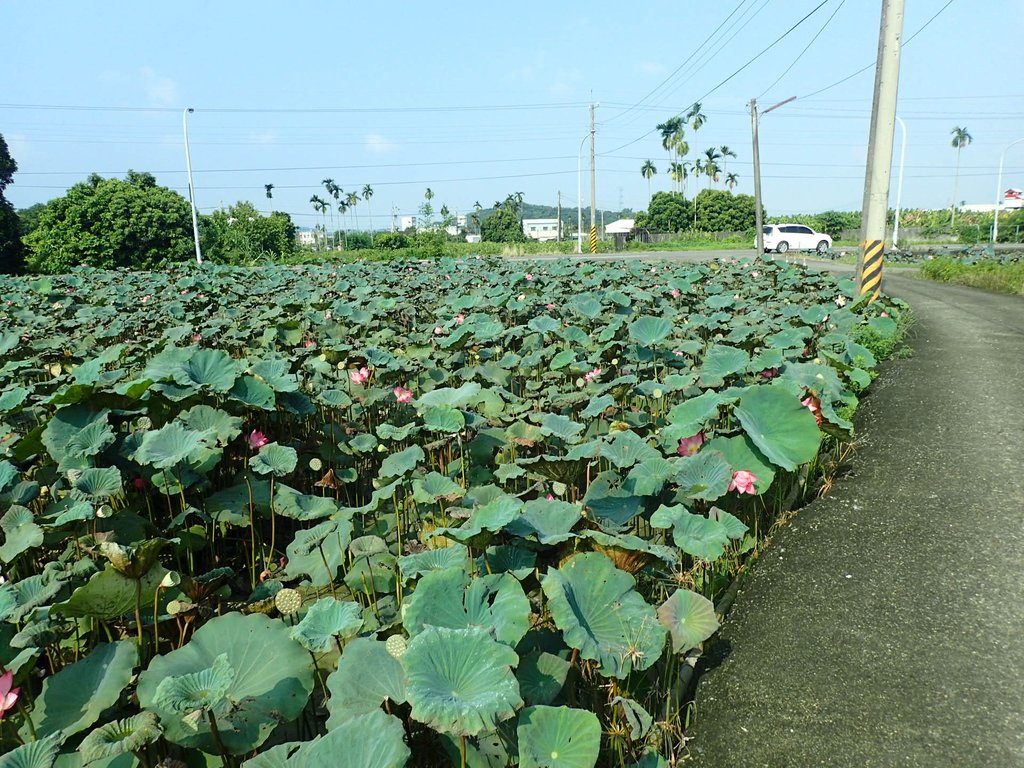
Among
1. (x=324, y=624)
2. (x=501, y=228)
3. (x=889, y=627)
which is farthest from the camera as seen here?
(x=501, y=228)

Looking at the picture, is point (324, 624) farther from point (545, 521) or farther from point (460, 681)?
point (545, 521)

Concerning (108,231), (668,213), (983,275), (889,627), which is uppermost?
(668,213)

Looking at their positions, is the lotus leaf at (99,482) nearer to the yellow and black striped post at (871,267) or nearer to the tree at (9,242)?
the yellow and black striped post at (871,267)

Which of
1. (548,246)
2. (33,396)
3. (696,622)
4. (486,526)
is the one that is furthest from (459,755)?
(548,246)

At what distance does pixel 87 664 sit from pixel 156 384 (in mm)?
1509

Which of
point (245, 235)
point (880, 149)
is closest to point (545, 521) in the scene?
point (880, 149)

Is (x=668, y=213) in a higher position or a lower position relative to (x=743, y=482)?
higher

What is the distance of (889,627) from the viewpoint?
2.02 metres

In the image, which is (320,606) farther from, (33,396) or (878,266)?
(878,266)

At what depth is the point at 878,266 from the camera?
8.33 m

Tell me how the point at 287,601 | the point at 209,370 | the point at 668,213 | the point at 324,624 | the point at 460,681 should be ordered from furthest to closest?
the point at 668,213 → the point at 209,370 → the point at 287,601 → the point at 324,624 → the point at 460,681

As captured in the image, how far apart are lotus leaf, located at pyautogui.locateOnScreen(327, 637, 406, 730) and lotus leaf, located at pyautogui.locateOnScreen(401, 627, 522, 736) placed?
17 cm

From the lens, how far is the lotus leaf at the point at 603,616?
5.04 feet

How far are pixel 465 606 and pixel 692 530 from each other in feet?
2.78
